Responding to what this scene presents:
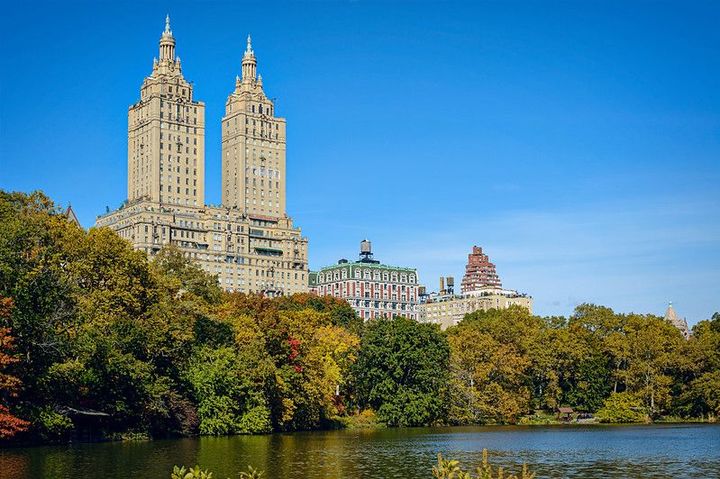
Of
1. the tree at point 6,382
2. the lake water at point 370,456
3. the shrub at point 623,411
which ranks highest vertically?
the tree at point 6,382

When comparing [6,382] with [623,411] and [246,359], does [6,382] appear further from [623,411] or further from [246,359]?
[623,411]

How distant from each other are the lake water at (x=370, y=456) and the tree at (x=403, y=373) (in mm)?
16846

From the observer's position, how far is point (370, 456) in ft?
194

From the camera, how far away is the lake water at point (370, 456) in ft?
160

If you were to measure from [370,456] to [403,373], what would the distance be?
1608 inches

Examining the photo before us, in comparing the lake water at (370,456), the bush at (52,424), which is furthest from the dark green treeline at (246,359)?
the lake water at (370,456)

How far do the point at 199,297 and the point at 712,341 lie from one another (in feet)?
184

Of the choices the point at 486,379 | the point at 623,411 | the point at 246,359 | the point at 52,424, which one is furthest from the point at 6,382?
the point at 623,411

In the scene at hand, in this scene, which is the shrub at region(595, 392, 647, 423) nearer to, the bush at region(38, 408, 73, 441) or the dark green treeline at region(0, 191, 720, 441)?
the dark green treeline at region(0, 191, 720, 441)

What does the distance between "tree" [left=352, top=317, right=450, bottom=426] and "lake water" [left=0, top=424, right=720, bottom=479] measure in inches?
663

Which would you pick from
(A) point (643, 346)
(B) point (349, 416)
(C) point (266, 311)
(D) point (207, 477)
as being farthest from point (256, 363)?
(D) point (207, 477)

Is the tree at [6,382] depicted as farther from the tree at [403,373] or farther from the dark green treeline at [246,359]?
the tree at [403,373]

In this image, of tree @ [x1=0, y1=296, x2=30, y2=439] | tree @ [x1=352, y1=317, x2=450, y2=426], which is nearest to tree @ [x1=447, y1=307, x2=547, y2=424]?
tree @ [x1=352, y1=317, x2=450, y2=426]

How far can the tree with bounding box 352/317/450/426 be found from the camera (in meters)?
98.6
